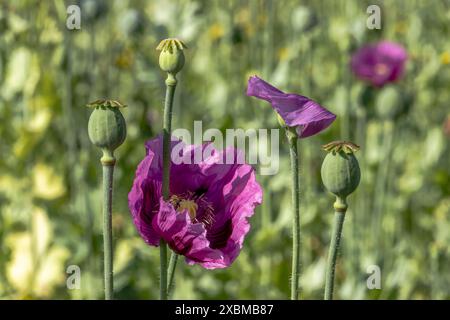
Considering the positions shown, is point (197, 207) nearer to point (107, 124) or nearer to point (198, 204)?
point (198, 204)

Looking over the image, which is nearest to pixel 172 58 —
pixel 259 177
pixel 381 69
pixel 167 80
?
pixel 167 80

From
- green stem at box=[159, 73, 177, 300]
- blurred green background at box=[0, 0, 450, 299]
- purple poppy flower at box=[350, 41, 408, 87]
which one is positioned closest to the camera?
green stem at box=[159, 73, 177, 300]

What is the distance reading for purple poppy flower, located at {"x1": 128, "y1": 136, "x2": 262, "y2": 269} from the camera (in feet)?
1.70

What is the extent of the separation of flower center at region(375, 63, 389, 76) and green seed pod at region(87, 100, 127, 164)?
1136 millimetres

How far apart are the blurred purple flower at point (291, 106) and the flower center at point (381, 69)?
1.10 m

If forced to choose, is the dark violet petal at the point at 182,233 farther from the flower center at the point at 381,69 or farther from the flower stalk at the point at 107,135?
the flower center at the point at 381,69

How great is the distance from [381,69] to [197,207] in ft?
3.58

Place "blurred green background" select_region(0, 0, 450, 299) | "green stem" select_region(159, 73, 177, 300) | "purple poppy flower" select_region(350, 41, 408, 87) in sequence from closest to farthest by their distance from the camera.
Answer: "green stem" select_region(159, 73, 177, 300) → "blurred green background" select_region(0, 0, 450, 299) → "purple poppy flower" select_region(350, 41, 408, 87)

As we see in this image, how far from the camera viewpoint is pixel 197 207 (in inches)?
22.2

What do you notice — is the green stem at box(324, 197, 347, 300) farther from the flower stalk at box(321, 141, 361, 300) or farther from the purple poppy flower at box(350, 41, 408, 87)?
the purple poppy flower at box(350, 41, 408, 87)

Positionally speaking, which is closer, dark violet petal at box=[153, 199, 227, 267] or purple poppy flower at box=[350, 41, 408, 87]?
dark violet petal at box=[153, 199, 227, 267]

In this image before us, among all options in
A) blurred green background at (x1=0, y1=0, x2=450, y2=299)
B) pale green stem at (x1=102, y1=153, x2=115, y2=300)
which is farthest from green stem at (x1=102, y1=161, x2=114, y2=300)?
blurred green background at (x1=0, y1=0, x2=450, y2=299)

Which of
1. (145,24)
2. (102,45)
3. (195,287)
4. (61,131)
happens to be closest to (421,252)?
(195,287)

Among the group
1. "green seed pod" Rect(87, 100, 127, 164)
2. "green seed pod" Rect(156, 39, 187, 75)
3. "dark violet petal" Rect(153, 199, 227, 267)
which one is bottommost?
"dark violet petal" Rect(153, 199, 227, 267)
